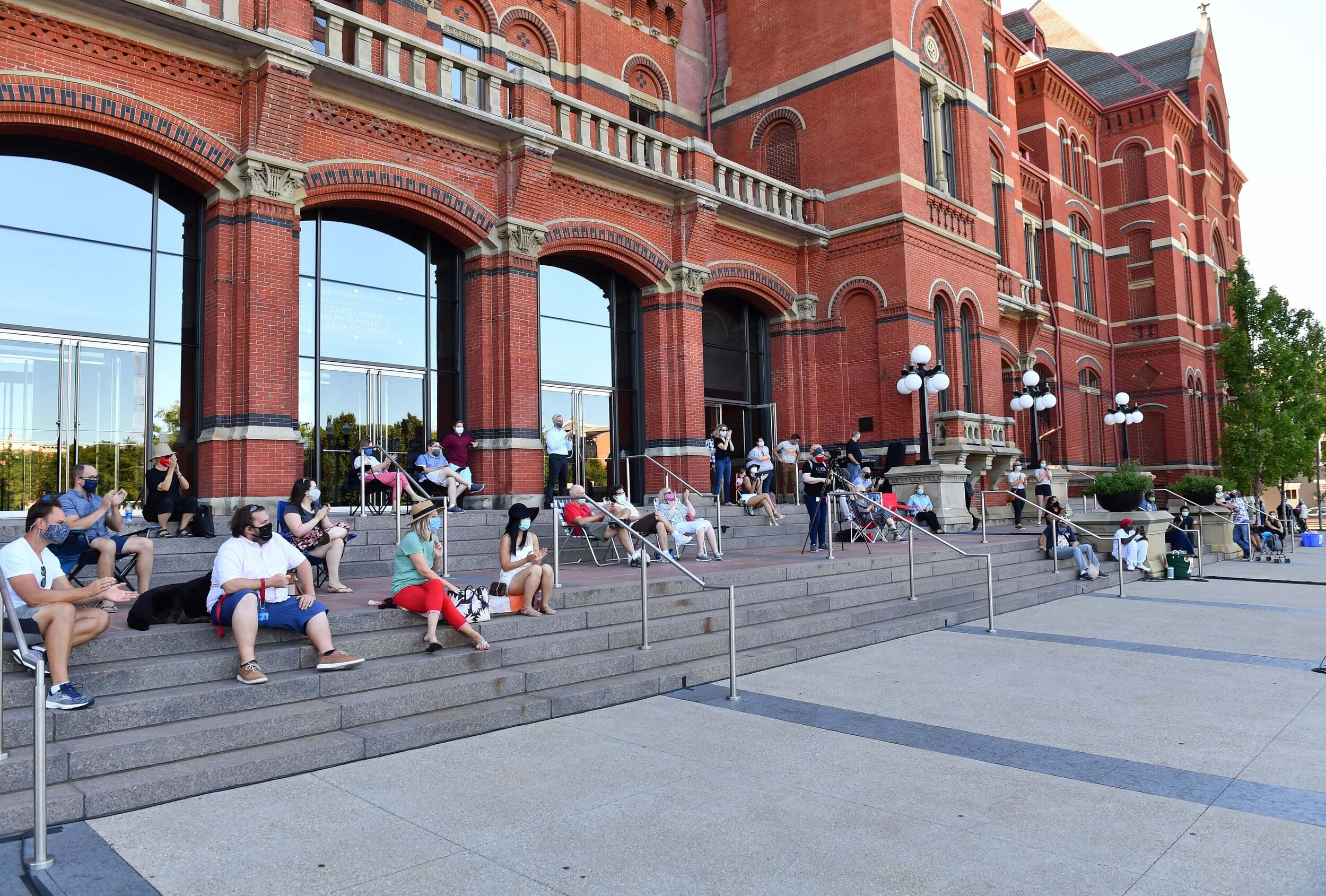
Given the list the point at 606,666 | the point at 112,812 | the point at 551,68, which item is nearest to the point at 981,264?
the point at 551,68

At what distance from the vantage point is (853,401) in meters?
21.8

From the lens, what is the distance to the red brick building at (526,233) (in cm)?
1221

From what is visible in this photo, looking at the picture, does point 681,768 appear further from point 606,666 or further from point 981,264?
point 981,264

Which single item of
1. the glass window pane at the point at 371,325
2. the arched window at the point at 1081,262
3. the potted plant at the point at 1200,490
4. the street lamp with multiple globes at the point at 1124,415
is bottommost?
the potted plant at the point at 1200,490

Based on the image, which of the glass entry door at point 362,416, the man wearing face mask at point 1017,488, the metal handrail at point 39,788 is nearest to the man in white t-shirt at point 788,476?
the man wearing face mask at point 1017,488

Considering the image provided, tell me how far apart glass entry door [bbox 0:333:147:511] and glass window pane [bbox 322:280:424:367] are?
291 centimetres

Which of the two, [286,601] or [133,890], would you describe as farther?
[286,601]

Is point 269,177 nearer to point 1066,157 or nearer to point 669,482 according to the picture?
point 669,482

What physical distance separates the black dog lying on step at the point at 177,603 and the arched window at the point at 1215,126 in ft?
153

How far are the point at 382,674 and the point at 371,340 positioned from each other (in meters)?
9.94

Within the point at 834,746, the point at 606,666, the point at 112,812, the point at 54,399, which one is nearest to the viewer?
the point at 112,812

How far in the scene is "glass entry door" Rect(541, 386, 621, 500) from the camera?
1784 centimetres

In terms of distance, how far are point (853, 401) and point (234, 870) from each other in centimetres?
1935

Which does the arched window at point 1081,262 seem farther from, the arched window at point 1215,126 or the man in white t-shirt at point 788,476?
the man in white t-shirt at point 788,476
